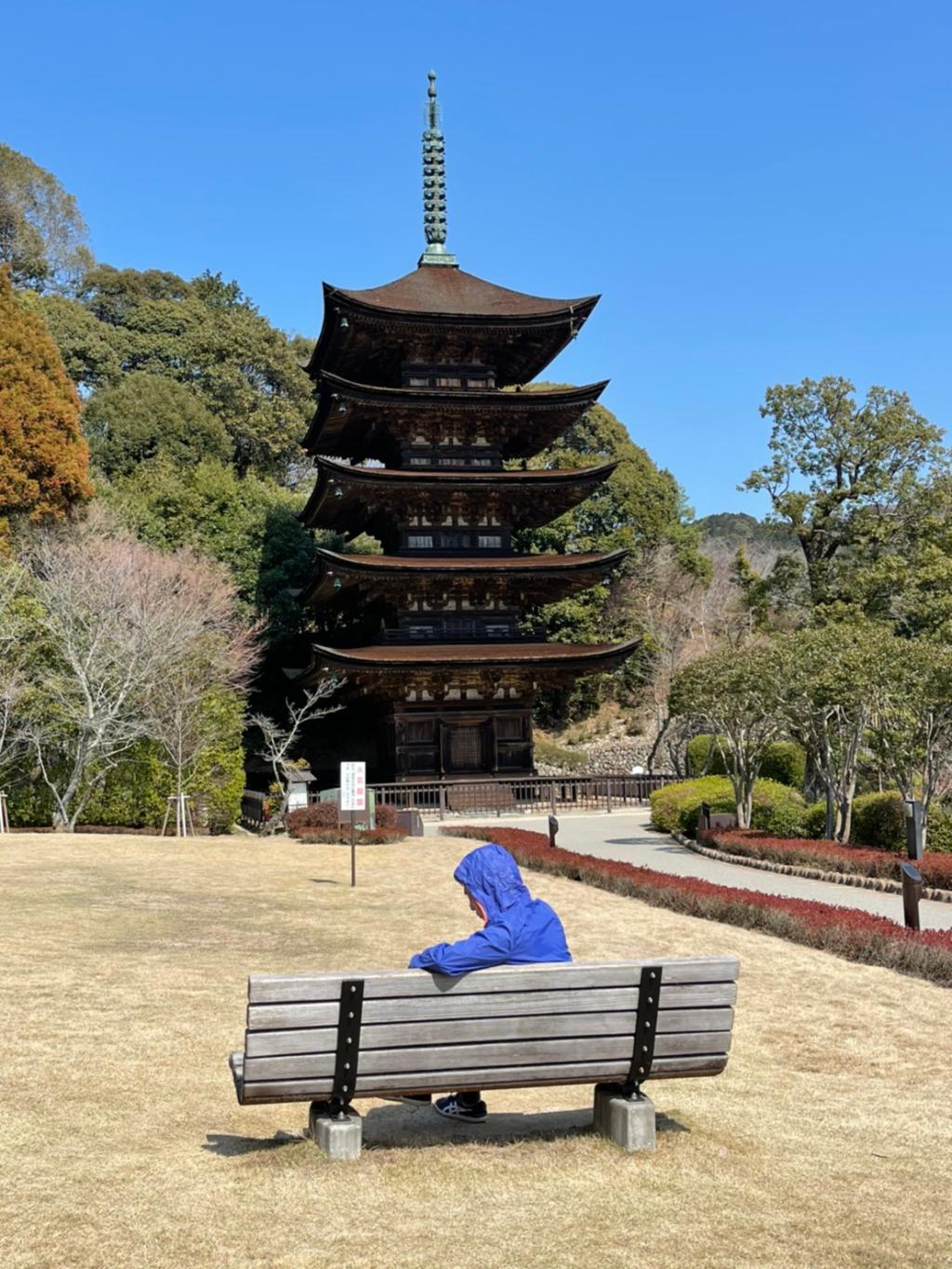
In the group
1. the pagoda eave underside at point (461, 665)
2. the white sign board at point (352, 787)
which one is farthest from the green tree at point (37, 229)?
the white sign board at point (352, 787)

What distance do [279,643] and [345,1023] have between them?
40688mm

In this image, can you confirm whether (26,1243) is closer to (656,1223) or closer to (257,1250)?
(257,1250)

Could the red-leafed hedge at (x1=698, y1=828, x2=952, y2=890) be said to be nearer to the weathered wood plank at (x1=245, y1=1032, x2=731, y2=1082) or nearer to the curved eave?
the weathered wood plank at (x1=245, y1=1032, x2=731, y2=1082)

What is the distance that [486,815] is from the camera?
3344cm

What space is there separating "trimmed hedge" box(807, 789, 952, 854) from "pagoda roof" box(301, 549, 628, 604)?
14.1 metres

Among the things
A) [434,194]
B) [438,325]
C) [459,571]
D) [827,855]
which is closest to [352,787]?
[827,855]

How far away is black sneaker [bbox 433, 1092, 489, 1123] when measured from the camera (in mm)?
5840

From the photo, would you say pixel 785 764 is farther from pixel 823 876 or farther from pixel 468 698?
pixel 823 876

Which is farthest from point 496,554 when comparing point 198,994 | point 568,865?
point 198,994

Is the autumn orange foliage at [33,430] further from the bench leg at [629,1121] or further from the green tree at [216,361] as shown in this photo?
the bench leg at [629,1121]

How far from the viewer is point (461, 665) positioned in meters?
34.7

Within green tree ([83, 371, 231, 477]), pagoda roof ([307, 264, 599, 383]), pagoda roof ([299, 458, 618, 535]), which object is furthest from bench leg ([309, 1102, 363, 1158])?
green tree ([83, 371, 231, 477])

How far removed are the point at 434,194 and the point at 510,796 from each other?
25.5m

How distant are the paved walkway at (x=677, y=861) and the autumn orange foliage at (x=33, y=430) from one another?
57.6 ft
